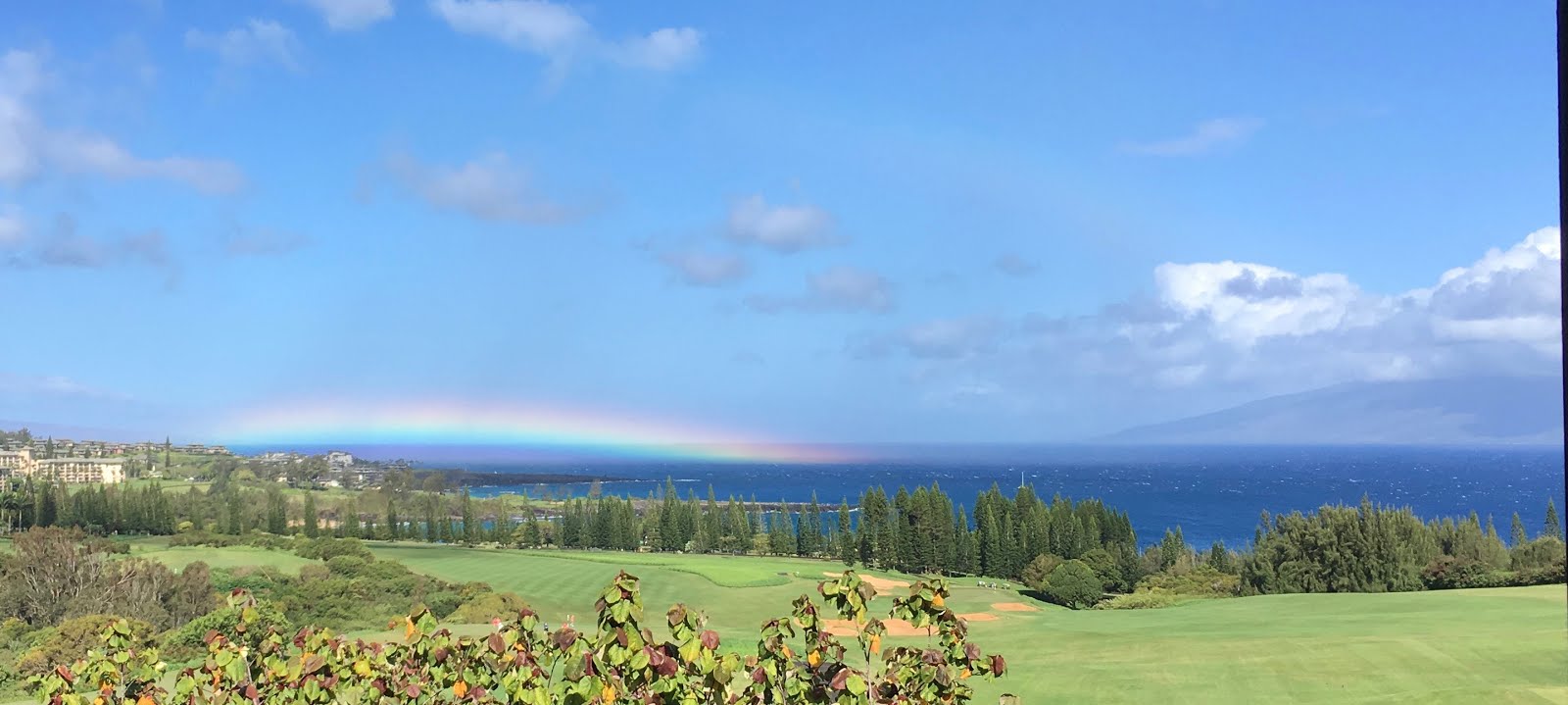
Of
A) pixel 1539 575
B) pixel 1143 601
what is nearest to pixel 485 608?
pixel 1143 601

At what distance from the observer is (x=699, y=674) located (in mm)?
4141

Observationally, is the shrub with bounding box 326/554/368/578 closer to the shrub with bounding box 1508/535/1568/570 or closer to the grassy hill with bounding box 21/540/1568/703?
the grassy hill with bounding box 21/540/1568/703

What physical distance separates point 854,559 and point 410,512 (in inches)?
870

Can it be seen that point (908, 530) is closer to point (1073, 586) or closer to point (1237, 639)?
point (1073, 586)

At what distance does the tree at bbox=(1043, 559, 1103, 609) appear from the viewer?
38750 millimetres

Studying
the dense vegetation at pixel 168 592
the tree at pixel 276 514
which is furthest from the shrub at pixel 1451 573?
the tree at pixel 276 514

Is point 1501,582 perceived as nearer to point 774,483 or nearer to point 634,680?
point 634,680

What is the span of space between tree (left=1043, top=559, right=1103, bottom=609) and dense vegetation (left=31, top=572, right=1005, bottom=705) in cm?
3728

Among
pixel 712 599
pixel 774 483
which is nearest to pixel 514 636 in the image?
pixel 712 599

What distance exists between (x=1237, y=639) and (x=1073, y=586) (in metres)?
24.1

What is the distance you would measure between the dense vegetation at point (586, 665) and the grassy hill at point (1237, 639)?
640cm

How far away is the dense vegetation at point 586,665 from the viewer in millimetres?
3766

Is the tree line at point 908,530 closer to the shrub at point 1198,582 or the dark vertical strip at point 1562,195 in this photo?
the shrub at point 1198,582

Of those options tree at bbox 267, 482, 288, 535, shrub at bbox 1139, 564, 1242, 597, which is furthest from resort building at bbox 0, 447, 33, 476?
shrub at bbox 1139, 564, 1242, 597
